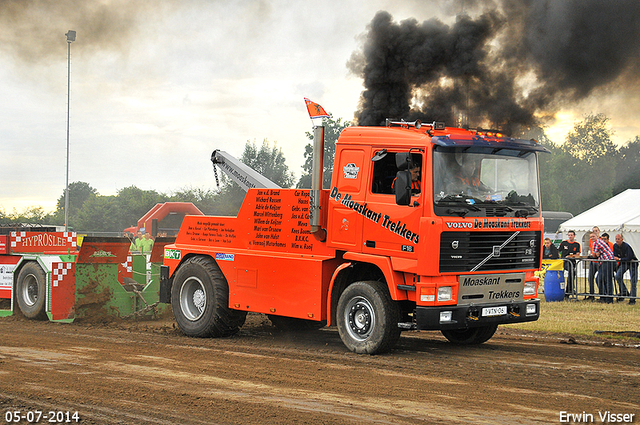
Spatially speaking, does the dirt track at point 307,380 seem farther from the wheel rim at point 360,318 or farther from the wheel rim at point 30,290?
the wheel rim at point 30,290

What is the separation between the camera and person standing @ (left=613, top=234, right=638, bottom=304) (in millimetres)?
16078

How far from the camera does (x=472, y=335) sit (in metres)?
10.1

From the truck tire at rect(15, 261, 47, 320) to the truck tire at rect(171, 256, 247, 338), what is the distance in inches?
115

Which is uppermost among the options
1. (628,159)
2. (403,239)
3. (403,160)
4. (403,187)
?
(628,159)

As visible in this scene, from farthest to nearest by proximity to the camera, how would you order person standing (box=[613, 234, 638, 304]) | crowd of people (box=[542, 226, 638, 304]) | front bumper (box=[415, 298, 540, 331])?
crowd of people (box=[542, 226, 638, 304]), person standing (box=[613, 234, 638, 304]), front bumper (box=[415, 298, 540, 331])

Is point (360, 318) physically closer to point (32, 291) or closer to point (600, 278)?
point (32, 291)

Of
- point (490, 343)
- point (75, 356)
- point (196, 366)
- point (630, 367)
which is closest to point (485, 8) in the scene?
point (490, 343)

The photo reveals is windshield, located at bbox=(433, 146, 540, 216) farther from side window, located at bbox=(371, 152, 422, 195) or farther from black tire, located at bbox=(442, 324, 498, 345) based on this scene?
black tire, located at bbox=(442, 324, 498, 345)

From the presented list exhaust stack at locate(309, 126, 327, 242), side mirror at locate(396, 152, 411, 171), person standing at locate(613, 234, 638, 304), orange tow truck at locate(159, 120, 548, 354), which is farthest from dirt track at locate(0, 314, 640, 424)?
person standing at locate(613, 234, 638, 304)

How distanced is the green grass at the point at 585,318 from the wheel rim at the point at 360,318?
174 inches

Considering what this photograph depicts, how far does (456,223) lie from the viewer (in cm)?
827

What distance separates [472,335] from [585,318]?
4.34 metres

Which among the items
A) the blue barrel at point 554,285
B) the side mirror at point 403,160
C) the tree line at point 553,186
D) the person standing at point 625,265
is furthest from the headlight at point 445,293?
the tree line at point 553,186

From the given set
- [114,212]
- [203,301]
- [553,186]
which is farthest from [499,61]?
[553,186]
